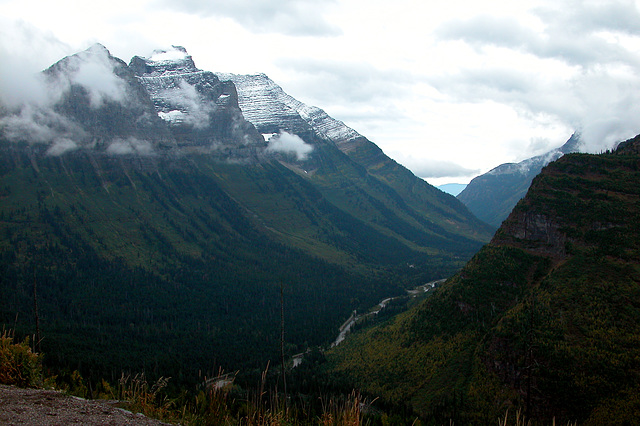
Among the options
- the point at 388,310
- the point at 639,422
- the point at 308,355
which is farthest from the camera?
the point at 388,310

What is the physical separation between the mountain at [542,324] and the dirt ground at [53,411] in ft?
139

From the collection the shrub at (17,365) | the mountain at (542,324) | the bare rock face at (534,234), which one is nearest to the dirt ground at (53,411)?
the shrub at (17,365)

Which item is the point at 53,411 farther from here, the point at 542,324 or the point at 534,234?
the point at 534,234

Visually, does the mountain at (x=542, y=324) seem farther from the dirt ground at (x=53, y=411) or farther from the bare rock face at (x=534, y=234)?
the dirt ground at (x=53, y=411)

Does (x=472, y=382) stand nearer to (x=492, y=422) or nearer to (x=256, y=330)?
(x=492, y=422)

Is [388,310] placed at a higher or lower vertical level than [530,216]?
lower

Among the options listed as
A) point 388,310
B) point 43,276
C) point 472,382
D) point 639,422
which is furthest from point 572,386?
point 43,276

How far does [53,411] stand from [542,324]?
72891 millimetres

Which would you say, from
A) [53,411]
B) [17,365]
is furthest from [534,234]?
[53,411]

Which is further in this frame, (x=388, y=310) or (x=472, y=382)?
(x=388, y=310)

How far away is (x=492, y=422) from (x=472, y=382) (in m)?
12.3

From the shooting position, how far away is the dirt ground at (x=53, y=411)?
1661 centimetres

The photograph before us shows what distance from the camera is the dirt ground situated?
16609 millimetres

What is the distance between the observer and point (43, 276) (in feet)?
626
